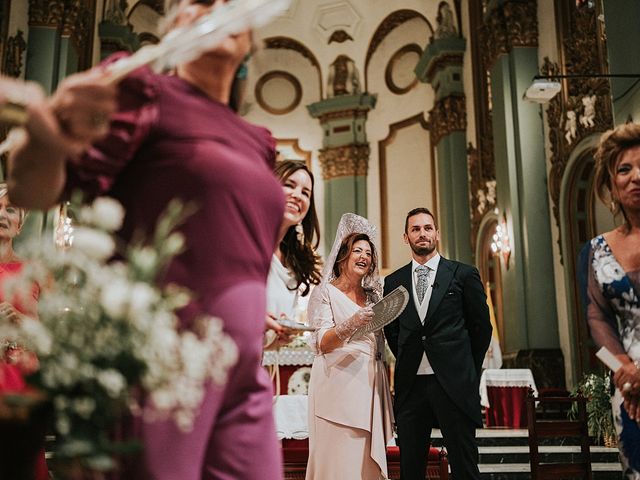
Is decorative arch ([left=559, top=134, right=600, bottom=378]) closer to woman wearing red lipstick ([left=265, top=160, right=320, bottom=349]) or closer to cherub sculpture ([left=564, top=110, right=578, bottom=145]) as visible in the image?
cherub sculpture ([left=564, top=110, right=578, bottom=145])

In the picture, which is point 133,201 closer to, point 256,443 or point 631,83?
point 256,443

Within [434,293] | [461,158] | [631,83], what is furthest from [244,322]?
[461,158]

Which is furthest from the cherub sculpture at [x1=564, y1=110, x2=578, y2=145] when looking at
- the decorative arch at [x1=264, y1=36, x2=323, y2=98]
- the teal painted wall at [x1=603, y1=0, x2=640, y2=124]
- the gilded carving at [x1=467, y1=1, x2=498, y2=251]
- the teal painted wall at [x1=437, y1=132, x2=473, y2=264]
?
the decorative arch at [x1=264, y1=36, x2=323, y2=98]

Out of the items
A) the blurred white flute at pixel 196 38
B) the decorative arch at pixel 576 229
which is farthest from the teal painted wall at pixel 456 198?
the blurred white flute at pixel 196 38

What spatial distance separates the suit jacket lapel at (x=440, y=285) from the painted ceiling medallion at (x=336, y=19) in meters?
14.7

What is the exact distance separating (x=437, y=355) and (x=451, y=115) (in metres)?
11.1

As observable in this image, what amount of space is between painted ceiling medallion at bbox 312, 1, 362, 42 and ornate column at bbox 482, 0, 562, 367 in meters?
6.74

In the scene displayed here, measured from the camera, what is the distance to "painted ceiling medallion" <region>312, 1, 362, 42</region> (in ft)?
59.9

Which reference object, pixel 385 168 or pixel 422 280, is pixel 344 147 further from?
pixel 422 280

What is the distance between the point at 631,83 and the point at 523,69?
3993mm

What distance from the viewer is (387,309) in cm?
385

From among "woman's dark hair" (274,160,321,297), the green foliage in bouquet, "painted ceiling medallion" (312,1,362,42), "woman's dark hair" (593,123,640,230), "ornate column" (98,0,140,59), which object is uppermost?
"painted ceiling medallion" (312,1,362,42)

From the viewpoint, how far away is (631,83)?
25.0ft

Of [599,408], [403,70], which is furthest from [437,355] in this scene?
[403,70]
